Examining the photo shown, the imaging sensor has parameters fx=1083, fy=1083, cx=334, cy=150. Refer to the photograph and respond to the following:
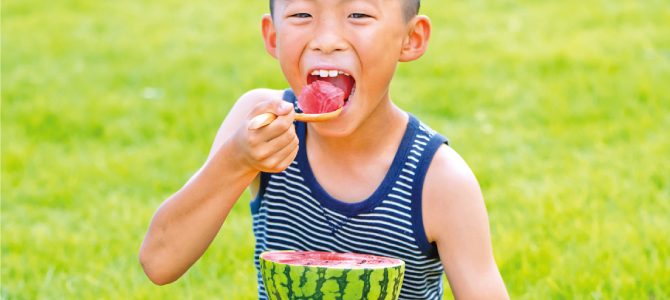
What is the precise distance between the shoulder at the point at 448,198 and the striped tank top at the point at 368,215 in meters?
0.03

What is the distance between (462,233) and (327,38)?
2.23 feet

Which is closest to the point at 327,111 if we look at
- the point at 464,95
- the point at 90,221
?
the point at 90,221

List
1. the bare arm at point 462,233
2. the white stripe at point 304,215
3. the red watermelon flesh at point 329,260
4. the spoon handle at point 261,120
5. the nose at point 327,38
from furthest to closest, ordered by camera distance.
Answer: the white stripe at point 304,215
the bare arm at point 462,233
the nose at point 327,38
the red watermelon flesh at point 329,260
the spoon handle at point 261,120

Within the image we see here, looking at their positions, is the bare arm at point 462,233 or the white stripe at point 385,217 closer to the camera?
the bare arm at point 462,233

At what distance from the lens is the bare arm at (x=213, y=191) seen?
269cm

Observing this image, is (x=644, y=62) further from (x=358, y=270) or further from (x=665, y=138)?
(x=358, y=270)

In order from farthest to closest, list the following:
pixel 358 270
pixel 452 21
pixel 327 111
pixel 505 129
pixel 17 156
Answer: pixel 452 21 → pixel 505 129 → pixel 17 156 → pixel 327 111 → pixel 358 270

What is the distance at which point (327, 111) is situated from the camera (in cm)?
287

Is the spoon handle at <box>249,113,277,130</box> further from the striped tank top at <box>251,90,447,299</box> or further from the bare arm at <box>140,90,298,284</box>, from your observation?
the striped tank top at <box>251,90,447,299</box>

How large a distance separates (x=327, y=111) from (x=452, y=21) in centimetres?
587

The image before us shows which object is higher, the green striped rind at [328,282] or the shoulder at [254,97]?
the shoulder at [254,97]

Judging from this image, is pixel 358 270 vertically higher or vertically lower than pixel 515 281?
higher

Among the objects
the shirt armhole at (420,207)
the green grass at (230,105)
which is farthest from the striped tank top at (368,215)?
the green grass at (230,105)

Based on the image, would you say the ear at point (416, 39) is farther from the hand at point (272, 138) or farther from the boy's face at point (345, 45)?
the hand at point (272, 138)
